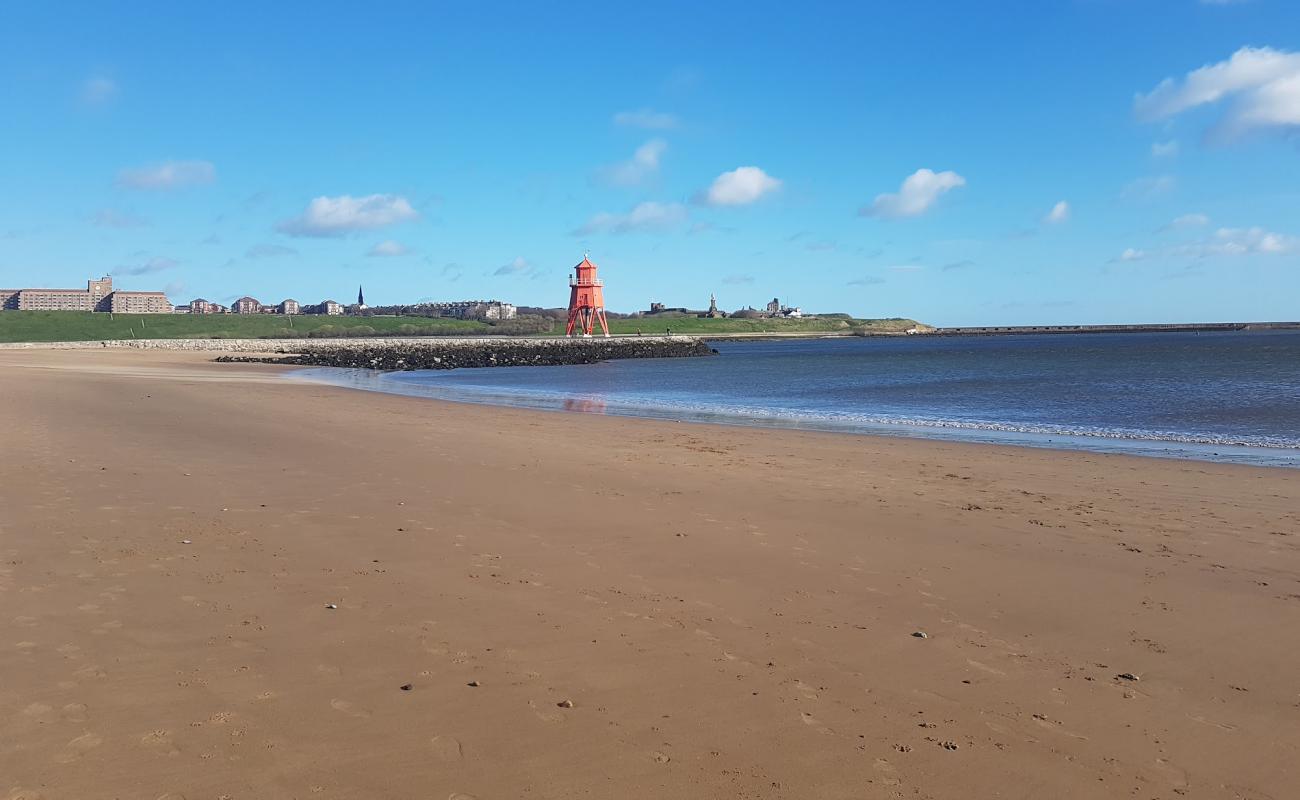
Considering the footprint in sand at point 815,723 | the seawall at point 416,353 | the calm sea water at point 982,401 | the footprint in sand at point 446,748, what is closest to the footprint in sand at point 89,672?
the footprint in sand at point 446,748

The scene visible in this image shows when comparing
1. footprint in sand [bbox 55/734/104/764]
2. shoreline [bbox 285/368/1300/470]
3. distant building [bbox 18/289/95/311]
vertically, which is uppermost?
distant building [bbox 18/289/95/311]

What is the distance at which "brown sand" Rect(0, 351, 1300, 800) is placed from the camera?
4.51m

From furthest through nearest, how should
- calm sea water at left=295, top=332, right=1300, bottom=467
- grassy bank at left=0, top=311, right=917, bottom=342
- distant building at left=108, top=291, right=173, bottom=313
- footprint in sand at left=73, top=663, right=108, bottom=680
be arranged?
distant building at left=108, top=291, right=173, bottom=313
grassy bank at left=0, top=311, right=917, bottom=342
calm sea water at left=295, top=332, right=1300, bottom=467
footprint in sand at left=73, top=663, right=108, bottom=680

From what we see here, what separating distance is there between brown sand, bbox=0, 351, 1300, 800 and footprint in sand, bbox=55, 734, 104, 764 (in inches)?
0.9

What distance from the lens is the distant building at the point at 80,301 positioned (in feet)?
536

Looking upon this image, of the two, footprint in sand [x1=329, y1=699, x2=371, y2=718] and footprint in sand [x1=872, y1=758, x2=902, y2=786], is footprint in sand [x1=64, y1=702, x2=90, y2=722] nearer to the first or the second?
footprint in sand [x1=329, y1=699, x2=371, y2=718]

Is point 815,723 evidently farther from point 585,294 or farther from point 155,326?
point 155,326

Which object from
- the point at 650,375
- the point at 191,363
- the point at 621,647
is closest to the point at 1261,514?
the point at 621,647

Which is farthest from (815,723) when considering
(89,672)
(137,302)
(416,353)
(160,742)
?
(137,302)

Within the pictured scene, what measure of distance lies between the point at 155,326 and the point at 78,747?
131 m

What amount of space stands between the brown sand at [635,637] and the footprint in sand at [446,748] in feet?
0.09

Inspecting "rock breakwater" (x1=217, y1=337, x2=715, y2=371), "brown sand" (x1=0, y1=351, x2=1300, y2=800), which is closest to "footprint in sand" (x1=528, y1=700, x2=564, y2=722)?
"brown sand" (x1=0, y1=351, x2=1300, y2=800)

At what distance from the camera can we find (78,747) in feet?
14.8

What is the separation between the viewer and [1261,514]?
37.2 feet
